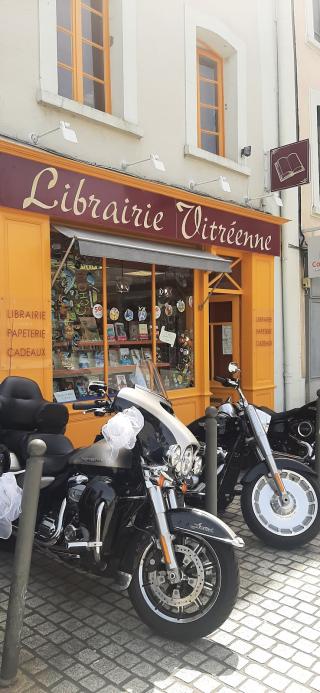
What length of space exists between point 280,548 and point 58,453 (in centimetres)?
187

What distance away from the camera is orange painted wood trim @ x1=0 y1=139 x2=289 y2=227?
5.28 metres

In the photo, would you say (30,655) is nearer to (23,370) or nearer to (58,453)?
(58,453)

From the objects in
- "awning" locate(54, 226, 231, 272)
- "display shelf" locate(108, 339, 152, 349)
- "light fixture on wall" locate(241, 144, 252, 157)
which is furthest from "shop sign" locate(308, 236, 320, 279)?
"display shelf" locate(108, 339, 152, 349)

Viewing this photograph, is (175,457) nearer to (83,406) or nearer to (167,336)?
(83,406)

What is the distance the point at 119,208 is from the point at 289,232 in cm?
376

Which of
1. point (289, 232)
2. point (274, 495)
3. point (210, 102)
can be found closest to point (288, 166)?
point (289, 232)

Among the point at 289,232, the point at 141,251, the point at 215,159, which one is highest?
the point at 215,159

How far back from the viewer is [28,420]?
3.76 m

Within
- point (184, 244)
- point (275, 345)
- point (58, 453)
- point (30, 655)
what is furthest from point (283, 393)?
point (30, 655)

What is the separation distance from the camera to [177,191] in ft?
22.7

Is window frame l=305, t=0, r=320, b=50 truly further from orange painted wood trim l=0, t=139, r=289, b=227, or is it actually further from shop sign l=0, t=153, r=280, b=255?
shop sign l=0, t=153, r=280, b=255

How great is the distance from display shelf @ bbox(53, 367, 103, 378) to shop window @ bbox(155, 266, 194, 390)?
42.4 inches

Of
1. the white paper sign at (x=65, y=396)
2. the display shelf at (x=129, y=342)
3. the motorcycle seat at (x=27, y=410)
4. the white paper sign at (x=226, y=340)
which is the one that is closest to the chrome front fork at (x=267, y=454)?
the motorcycle seat at (x=27, y=410)

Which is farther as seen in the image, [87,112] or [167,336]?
[167,336]
